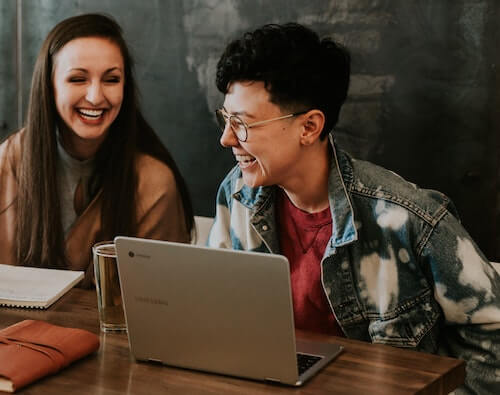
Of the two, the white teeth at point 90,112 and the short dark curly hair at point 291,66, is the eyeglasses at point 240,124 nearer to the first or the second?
the short dark curly hair at point 291,66

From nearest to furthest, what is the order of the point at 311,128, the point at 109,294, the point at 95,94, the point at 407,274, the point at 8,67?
1. the point at 109,294
2. the point at 407,274
3. the point at 311,128
4. the point at 95,94
5. the point at 8,67

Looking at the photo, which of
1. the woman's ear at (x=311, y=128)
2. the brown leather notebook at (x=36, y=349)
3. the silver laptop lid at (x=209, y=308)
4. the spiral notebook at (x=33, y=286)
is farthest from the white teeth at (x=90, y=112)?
the silver laptop lid at (x=209, y=308)

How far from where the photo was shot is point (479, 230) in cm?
246

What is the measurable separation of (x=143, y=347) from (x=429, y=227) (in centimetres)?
67

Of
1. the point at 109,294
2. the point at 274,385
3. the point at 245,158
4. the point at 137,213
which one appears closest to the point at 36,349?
the point at 109,294

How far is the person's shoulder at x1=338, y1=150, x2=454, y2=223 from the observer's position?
1944 mm

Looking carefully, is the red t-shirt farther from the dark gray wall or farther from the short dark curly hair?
the dark gray wall

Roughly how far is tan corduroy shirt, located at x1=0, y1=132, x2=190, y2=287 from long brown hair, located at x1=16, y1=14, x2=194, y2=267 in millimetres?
26

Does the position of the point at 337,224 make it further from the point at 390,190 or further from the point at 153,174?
the point at 153,174

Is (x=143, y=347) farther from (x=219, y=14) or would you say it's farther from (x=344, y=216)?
(x=219, y=14)

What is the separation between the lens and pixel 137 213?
266 cm

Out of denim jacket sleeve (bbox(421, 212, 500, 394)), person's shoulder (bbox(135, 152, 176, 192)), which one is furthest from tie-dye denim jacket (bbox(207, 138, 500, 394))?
person's shoulder (bbox(135, 152, 176, 192))

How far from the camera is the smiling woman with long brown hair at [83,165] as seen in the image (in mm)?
2635

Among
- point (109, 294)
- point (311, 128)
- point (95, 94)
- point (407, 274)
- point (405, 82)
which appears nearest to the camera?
point (109, 294)
